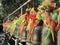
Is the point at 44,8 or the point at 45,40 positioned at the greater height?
the point at 44,8

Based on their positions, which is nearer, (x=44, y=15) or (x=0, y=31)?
(x=44, y=15)

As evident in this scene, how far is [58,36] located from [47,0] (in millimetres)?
428

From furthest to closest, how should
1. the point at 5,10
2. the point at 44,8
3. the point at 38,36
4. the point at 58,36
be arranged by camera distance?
1. the point at 5,10
2. the point at 38,36
3. the point at 44,8
4. the point at 58,36

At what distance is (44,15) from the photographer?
8.80 ft

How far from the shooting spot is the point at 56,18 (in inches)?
97.3

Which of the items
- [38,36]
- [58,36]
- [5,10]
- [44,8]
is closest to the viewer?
[58,36]

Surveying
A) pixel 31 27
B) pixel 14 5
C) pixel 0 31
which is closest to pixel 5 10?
pixel 14 5

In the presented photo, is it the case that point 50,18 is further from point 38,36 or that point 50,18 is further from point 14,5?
point 14,5

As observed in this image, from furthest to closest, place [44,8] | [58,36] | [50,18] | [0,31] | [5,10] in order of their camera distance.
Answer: [5,10]
[0,31]
[44,8]
[50,18]
[58,36]

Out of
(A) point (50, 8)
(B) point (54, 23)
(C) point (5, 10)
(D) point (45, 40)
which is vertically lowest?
(D) point (45, 40)

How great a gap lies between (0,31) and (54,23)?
13.6 m

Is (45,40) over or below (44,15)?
below

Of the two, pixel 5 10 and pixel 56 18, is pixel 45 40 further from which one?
pixel 5 10

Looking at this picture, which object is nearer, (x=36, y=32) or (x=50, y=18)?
(x=50, y=18)
